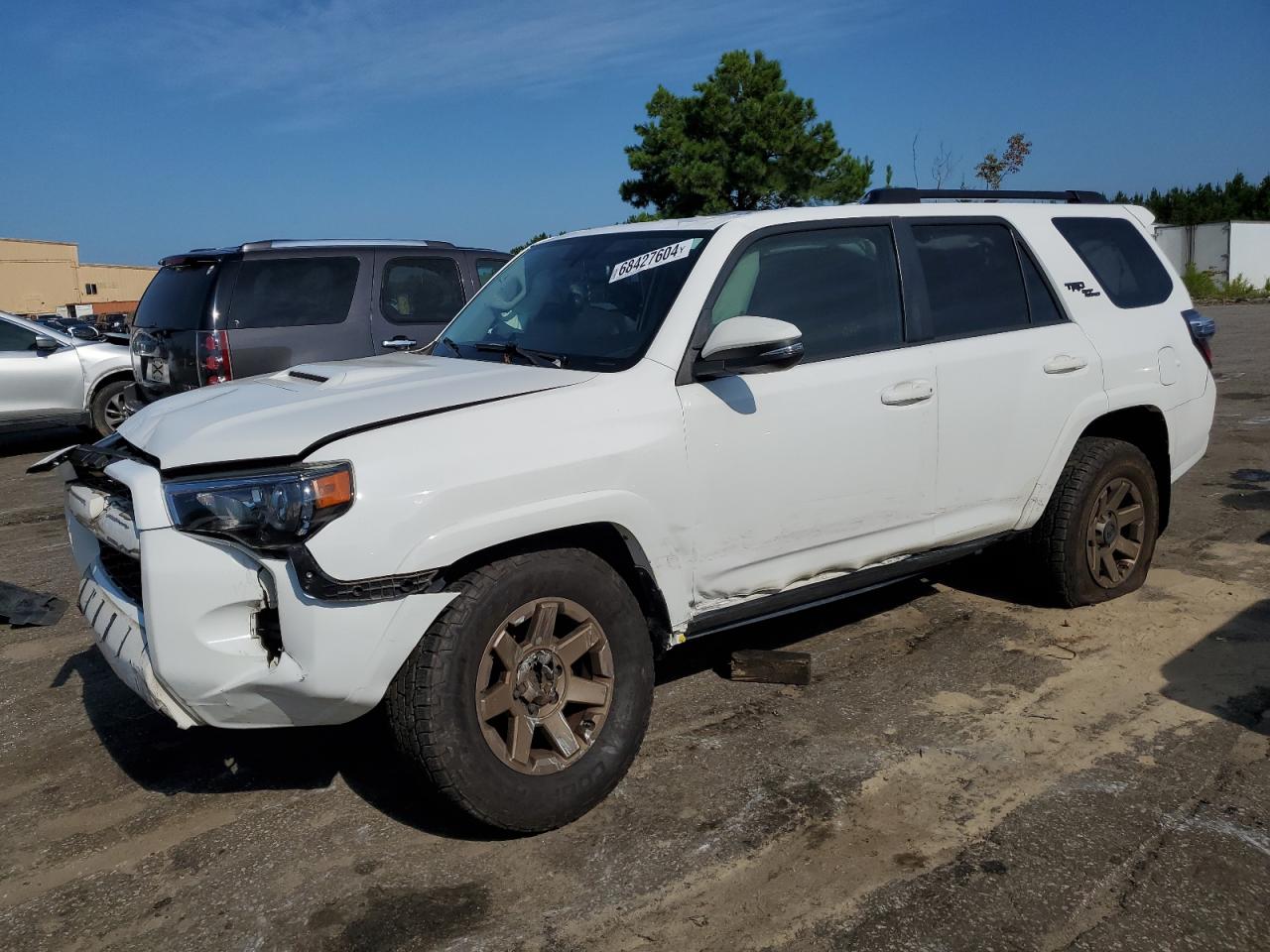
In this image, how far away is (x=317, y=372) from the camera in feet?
12.8

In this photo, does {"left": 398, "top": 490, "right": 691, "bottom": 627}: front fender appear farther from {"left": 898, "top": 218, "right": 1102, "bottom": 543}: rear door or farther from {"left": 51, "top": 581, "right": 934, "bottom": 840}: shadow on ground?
{"left": 898, "top": 218, "right": 1102, "bottom": 543}: rear door

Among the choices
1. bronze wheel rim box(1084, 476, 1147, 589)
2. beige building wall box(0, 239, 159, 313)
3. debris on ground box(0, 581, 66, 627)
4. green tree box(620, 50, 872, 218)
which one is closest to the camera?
bronze wheel rim box(1084, 476, 1147, 589)

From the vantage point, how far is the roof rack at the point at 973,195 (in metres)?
4.66

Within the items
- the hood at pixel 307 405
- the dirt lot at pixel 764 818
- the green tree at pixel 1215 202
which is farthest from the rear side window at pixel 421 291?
the green tree at pixel 1215 202

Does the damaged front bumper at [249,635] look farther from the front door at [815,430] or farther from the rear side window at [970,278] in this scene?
the rear side window at [970,278]

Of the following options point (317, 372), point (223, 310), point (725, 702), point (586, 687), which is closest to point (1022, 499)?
point (725, 702)

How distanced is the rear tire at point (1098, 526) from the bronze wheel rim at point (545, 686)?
99.6 inches

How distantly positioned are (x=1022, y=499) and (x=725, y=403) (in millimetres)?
1756

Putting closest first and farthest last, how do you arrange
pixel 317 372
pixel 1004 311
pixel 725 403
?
1. pixel 725 403
2. pixel 317 372
3. pixel 1004 311

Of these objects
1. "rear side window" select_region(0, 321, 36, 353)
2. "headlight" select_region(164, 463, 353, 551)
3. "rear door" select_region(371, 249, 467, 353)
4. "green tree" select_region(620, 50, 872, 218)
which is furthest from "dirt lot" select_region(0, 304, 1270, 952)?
"green tree" select_region(620, 50, 872, 218)

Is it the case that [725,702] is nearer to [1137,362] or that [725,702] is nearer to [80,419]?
[1137,362]

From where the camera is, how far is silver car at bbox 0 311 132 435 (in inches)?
453

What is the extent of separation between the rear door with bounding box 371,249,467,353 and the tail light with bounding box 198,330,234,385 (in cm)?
111

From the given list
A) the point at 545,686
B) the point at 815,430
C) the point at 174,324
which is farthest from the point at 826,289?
the point at 174,324
